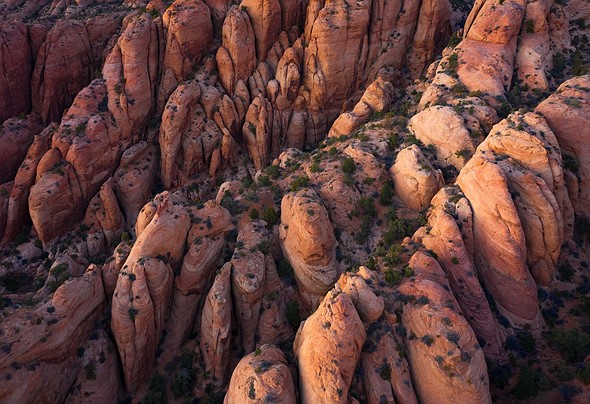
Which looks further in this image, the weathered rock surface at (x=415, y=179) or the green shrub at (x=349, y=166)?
the green shrub at (x=349, y=166)

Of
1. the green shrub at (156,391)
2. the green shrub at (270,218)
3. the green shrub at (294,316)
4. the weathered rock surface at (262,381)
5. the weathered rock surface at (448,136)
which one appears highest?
the weathered rock surface at (448,136)

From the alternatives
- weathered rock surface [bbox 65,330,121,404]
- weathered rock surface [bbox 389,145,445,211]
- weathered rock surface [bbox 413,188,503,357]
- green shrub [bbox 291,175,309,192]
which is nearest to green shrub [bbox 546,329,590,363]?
weathered rock surface [bbox 413,188,503,357]

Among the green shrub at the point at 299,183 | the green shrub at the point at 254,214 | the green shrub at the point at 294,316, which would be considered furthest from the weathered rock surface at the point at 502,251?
the green shrub at the point at 254,214

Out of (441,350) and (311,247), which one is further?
(311,247)

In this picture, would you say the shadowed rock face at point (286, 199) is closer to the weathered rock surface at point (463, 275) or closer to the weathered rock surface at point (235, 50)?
the weathered rock surface at point (463, 275)

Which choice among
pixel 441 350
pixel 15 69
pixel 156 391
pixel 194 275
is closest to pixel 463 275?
pixel 441 350

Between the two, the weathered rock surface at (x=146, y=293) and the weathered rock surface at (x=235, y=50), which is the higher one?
the weathered rock surface at (x=235, y=50)

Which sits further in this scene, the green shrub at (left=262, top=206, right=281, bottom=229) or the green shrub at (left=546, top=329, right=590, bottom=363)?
the green shrub at (left=262, top=206, right=281, bottom=229)

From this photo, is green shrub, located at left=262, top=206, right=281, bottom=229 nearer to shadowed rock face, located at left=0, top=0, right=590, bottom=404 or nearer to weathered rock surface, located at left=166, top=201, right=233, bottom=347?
shadowed rock face, located at left=0, top=0, right=590, bottom=404

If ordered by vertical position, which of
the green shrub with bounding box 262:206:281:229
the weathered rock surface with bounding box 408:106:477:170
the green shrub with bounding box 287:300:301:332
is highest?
the weathered rock surface with bounding box 408:106:477:170

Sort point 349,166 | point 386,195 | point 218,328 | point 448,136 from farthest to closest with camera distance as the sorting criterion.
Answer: point 349,166 → point 448,136 → point 386,195 → point 218,328

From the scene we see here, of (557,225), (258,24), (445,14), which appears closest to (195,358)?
(557,225)

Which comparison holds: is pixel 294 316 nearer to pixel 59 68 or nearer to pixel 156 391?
pixel 156 391

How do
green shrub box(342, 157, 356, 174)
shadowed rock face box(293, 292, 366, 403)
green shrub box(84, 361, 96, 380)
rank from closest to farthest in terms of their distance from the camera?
shadowed rock face box(293, 292, 366, 403) → green shrub box(84, 361, 96, 380) → green shrub box(342, 157, 356, 174)
